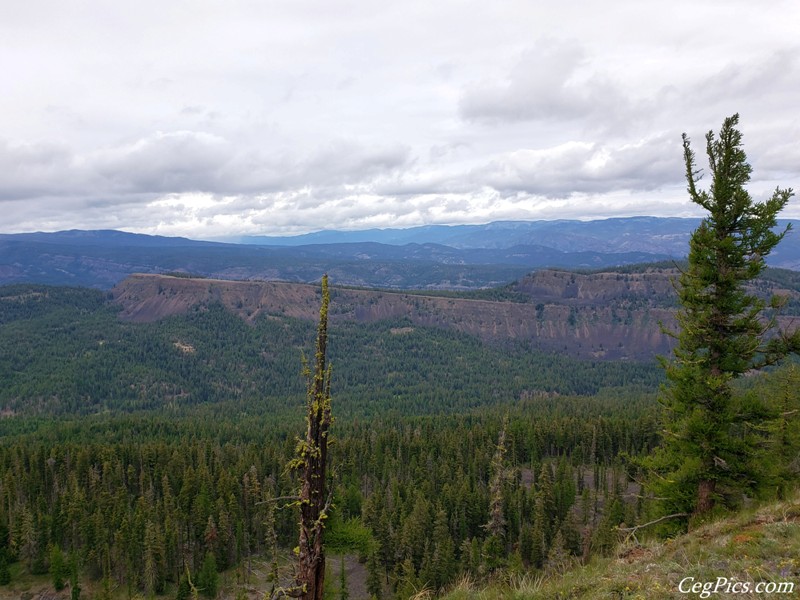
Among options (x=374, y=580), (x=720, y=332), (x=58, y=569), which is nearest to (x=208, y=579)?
(x=58, y=569)

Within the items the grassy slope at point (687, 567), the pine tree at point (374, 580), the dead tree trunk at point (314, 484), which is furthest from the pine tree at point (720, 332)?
the pine tree at point (374, 580)

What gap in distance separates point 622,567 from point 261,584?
8072cm

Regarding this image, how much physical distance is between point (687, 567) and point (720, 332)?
520 inches

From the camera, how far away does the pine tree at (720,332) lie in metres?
21.8

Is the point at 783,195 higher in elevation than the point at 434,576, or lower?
higher

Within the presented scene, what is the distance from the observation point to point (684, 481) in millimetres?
23078

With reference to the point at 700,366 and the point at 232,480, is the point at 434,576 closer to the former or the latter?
the point at 232,480

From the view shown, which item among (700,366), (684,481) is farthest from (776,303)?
(684,481)

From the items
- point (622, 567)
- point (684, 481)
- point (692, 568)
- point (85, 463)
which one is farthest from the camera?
point (85, 463)

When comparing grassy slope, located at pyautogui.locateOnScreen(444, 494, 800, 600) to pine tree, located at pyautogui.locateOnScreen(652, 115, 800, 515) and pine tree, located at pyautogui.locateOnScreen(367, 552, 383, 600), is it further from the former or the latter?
pine tree, located at pyautogui.locateOnScreen(367, 552, 383, 600)

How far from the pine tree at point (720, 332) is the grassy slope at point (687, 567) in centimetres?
624

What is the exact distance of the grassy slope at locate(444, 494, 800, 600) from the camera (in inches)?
453

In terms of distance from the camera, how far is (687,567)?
12.8 m

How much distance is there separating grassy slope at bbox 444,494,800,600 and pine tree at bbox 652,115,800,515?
624 centimetres
